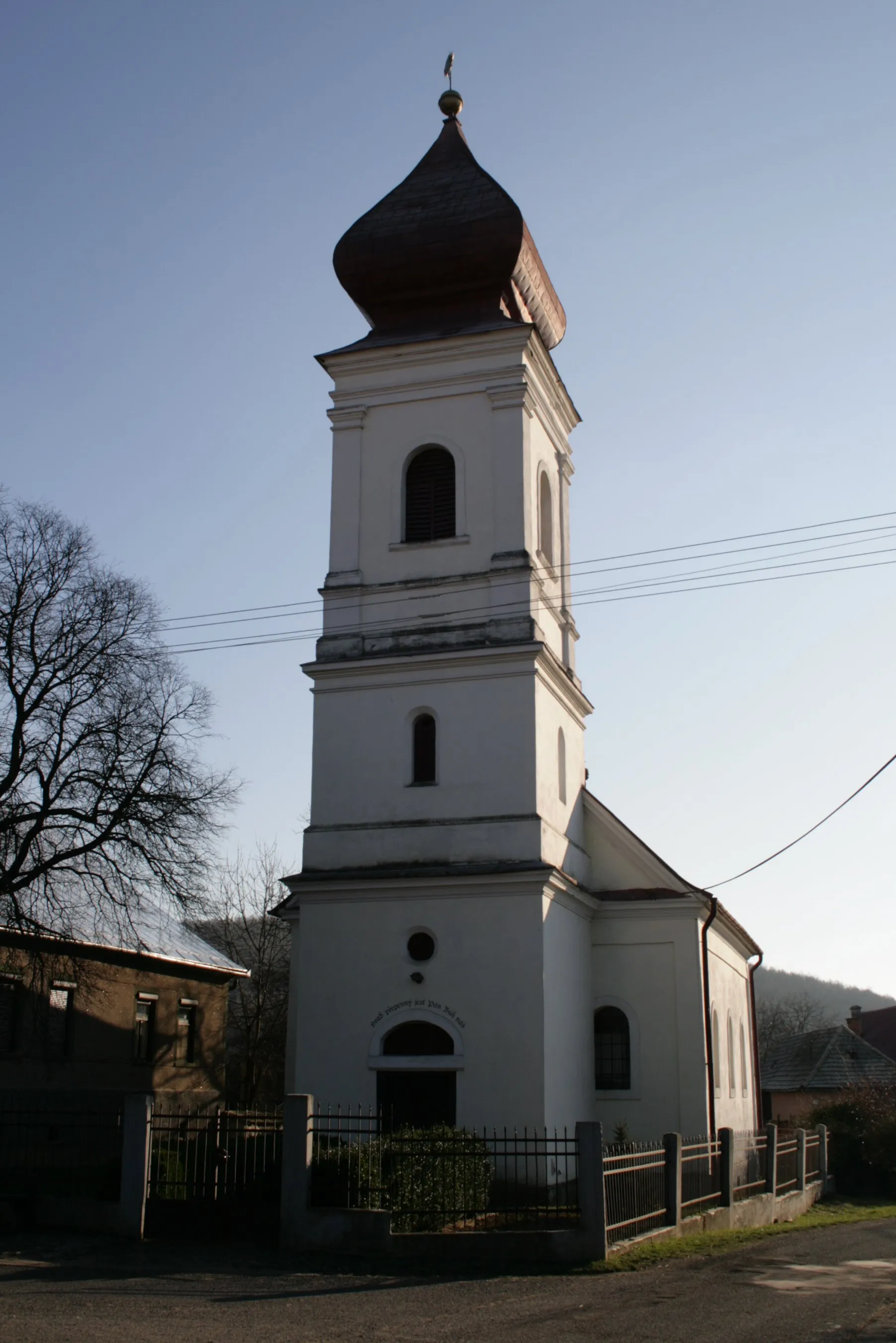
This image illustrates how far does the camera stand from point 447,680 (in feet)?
71.7

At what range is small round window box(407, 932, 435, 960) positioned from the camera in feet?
67.8

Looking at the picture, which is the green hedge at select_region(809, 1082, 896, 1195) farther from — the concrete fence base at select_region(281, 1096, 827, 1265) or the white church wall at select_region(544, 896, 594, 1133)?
the concrete fence base at select_region(281, 1096, 827, 1265)

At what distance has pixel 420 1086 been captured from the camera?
66.1 ft

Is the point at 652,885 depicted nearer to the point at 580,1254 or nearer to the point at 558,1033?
the point at 558,1033

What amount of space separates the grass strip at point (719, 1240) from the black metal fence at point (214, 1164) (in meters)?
4.08

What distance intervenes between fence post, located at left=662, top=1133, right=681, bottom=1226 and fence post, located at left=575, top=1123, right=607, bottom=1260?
236cm

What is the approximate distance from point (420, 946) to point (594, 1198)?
7014 mm

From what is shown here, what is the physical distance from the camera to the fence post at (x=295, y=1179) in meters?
14.7

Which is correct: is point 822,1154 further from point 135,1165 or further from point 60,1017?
point 135,1165

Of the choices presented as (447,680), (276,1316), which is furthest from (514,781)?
(276,1316)

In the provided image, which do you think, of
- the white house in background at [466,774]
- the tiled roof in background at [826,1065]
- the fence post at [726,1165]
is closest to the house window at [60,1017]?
the white house in background at [466,774]

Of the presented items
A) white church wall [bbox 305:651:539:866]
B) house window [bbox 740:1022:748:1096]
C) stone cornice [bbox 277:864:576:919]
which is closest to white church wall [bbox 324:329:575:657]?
white church wall [bbox 305:651:539:866]

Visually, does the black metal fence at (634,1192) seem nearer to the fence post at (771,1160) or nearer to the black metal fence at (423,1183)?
the black metal fence at (423,1183)

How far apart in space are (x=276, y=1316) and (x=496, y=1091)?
8743 mm
